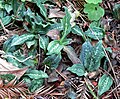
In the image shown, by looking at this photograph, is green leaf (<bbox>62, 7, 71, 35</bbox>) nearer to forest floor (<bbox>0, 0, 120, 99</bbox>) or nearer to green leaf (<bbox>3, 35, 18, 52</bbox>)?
forest floor (<bbox>0, 0, 120, 99</bbox>)

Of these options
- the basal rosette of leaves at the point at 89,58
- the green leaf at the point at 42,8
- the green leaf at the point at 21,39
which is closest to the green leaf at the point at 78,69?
the basal rosette of leaves at the point at 89,58

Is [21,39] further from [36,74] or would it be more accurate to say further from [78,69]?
[78,69]

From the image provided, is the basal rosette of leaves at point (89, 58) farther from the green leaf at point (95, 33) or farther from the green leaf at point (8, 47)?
the green leaf at point (8, 47)

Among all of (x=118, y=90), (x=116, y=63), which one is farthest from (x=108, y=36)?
(x=118, y=90)

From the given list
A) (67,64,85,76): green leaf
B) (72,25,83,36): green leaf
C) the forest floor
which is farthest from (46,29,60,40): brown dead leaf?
(67,64,85,76): green leaf

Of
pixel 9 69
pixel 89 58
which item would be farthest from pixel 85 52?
pixel 9 69
